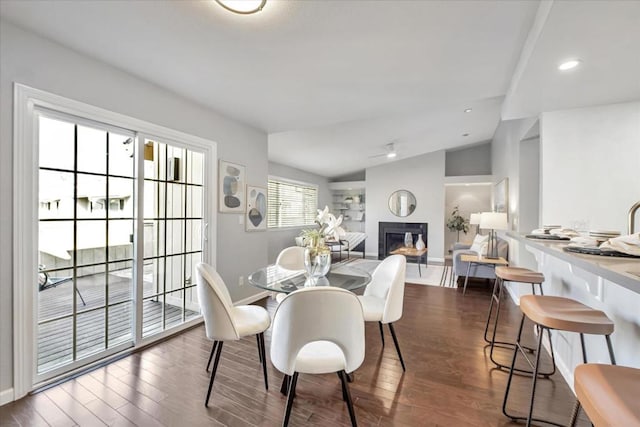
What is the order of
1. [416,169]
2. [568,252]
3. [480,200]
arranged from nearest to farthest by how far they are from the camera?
[568,252] → [416,169] → [480,200]

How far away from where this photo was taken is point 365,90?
286 cm

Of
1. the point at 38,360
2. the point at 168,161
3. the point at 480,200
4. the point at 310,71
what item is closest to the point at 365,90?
the point at 310,71

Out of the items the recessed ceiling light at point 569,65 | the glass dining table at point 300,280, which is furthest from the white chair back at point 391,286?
the recessed ceiling light at point 569,65

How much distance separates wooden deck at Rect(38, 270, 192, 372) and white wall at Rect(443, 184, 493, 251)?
862 centimetres

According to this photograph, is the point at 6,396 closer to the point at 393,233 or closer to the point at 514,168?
the point at 514,168

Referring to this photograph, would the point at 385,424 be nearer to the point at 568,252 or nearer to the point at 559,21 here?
the point at 568,252

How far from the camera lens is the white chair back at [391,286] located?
7.16 feet

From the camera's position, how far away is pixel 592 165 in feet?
8.42

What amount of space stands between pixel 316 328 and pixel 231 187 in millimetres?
2551

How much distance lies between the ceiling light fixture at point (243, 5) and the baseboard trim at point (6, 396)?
2.73 meters

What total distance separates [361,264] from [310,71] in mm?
5221

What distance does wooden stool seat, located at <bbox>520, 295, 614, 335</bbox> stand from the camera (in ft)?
4.21

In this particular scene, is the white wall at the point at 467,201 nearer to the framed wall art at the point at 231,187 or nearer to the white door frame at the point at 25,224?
the framed wall art at the point at 231,187

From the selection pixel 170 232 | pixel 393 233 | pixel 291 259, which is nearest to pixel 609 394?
pixel 291 259
